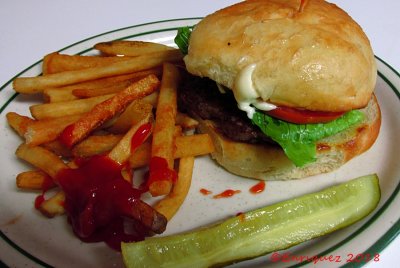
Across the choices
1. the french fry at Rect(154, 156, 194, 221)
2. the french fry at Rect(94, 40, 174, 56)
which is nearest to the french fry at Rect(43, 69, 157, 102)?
the french fry at Rect(94, 40, 174, 56)

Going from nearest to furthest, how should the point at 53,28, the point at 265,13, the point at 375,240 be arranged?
the point at 375,240 < the point at 265,13 < the point at 53,28

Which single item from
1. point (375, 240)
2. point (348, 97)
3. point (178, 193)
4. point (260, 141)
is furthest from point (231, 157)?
point (375, 240)

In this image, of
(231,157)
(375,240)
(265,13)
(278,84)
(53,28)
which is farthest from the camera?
(53,28)

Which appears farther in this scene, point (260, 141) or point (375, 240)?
point (260, 141)

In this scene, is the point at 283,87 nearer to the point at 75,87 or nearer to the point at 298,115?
the point at 298,115

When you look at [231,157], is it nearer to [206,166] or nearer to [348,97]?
[206,166]

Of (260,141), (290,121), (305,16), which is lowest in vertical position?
(260,141)

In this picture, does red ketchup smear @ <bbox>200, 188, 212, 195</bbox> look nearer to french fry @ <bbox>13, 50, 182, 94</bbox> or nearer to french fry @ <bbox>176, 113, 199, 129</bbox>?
french fry @ <bbox>176, 113, 199, 129</bbox>
